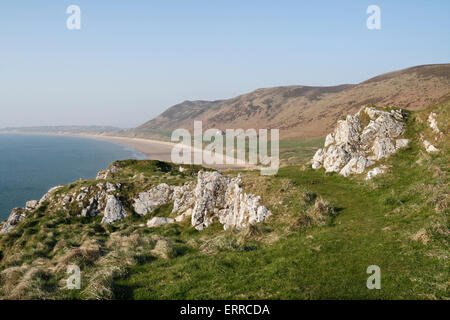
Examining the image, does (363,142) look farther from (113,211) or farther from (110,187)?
(110,187)

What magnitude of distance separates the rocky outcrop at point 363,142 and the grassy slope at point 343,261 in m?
5.87

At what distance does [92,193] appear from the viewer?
3634 cm

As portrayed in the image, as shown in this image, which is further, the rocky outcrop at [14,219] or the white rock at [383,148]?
the rocky outcrop at [14,219]

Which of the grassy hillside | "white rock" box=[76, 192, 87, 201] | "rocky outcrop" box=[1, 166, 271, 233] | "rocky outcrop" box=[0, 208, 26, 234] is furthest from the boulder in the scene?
"rocky outcrop" box=[0, 208, 26, 234]

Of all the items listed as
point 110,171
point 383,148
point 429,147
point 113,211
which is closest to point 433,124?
point 429,147

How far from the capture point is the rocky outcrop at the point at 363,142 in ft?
88.1

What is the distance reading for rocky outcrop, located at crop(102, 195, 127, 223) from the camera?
34.0 m

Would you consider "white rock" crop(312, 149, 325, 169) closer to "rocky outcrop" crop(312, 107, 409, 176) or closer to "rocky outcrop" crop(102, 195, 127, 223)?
"rocky outcrop" crop(312, 107, 409, 176)

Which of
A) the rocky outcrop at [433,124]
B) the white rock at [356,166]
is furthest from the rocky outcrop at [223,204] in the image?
the rocky outcrop at [433,124]

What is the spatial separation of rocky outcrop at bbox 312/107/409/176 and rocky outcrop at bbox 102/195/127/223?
23561 mm

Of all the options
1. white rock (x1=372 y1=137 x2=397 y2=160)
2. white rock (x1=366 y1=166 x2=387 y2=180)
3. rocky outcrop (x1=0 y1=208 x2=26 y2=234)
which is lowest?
rocky outcrop (x1=0 y1=208 x2=26 y2=234)

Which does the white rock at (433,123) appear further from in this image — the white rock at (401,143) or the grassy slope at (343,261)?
the grassy slope at (343,261)
